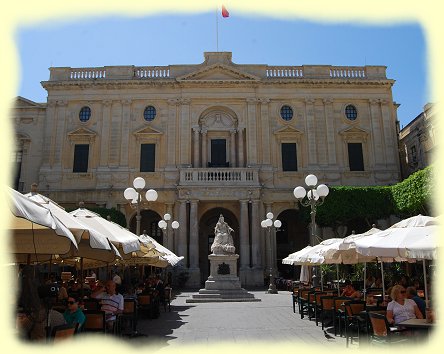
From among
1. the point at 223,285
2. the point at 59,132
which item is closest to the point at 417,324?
the point at 223,285

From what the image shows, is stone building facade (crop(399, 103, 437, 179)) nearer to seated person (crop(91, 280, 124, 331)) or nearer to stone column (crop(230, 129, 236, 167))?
stone column (crop(230, 129, 236, 167))

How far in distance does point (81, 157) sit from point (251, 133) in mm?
13675

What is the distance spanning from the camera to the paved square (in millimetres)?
9750

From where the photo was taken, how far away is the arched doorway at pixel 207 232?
33188 mm

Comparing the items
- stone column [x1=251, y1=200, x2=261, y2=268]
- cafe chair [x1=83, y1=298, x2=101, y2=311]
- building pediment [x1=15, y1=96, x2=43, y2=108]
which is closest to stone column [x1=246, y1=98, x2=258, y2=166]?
stone column [x1=251, y1=200, x2=261, y2=268]

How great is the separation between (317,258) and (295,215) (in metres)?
21.5

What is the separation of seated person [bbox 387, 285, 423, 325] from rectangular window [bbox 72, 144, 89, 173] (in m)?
28.8

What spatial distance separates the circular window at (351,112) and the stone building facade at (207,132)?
82 mm

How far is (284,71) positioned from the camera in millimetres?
34875

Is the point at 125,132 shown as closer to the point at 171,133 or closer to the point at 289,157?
the point at 171,133

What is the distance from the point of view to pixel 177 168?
32.3 meters

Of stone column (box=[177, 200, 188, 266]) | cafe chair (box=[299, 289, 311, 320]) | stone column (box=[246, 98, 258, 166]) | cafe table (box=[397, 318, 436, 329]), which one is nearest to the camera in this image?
cafe table (box=[397, 318, 436, 329])

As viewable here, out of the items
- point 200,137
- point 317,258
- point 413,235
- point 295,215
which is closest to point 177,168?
point 200,137

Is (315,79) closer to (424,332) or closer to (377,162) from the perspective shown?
(377,162)
